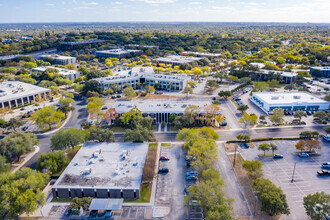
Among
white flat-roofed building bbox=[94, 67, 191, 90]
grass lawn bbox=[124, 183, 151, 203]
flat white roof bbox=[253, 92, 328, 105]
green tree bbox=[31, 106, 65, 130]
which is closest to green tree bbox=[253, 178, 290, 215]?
grass lawn bbox=[124, 183, 151, 203]

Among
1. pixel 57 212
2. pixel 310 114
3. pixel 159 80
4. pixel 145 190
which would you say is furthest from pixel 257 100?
pixel 57 212

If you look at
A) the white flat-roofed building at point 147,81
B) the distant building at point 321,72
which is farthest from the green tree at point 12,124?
the distant building at point 321,72

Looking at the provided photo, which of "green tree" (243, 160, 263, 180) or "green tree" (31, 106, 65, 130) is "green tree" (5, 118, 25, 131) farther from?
"green tree" (243, 160, 263, 180)

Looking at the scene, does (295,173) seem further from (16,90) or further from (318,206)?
(16,90)

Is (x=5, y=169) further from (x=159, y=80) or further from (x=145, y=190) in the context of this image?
(x=159, y=80)

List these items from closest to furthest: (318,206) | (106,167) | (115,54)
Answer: (318,206) < (106,167) < (115,54)

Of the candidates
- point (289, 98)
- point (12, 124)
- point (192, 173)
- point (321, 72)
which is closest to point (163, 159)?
point (192, 173)

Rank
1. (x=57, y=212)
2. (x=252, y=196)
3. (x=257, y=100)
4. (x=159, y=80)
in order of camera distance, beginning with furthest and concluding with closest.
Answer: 1. (x=159, y=80)
2. (x=257, y=100)
3. (x=252, y=196)
4. (x=57, y=212)
